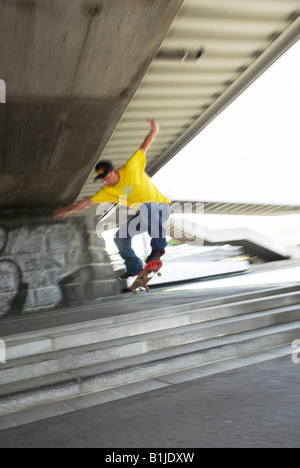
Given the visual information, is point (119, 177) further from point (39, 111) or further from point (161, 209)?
point (39, 111)

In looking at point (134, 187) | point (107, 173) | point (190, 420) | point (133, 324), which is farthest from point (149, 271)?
point (190, 420)

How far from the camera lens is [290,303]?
4570mm

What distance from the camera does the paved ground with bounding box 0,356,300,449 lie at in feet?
6.26

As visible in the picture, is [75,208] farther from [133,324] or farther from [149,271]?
[133,324]

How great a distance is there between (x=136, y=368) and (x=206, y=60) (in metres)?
3.71

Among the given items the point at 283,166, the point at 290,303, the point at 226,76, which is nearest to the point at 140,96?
the point at 226,76

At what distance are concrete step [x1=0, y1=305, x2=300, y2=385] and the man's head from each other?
7.05ft

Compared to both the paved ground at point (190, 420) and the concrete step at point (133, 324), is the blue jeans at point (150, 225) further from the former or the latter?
the paved ground at point (190, 420)

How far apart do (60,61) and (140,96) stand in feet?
7.78

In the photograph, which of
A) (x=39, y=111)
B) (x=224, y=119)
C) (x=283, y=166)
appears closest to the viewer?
(x=39, y=111)

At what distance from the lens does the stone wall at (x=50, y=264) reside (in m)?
7.83

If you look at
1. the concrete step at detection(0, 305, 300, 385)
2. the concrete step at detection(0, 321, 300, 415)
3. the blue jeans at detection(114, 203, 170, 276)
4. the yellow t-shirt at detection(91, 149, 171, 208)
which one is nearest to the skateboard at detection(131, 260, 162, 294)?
the blue jeans at detection(114, 203, 170, 276)

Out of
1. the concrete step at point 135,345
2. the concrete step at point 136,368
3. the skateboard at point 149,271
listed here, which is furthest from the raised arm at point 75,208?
the concrete step at point 136,368

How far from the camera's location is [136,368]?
9.92ft
